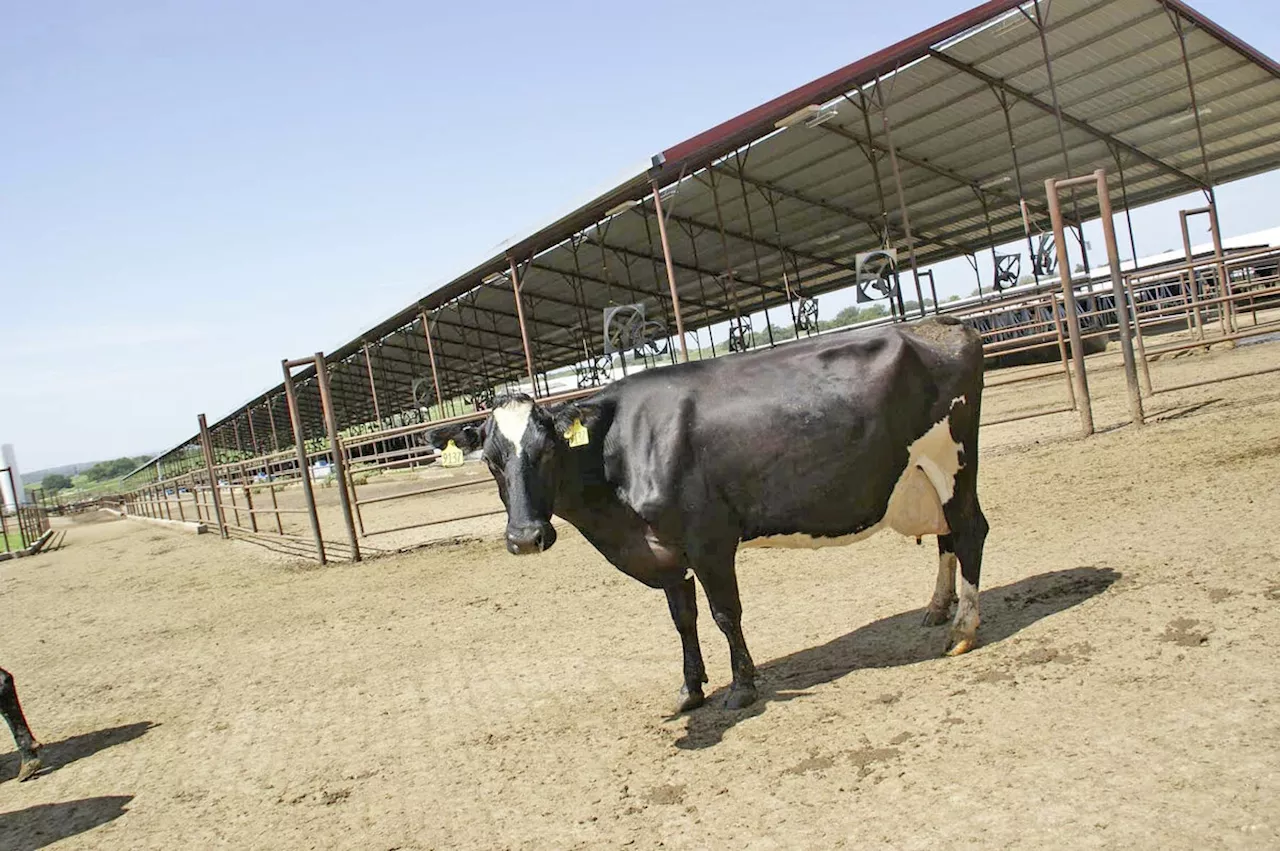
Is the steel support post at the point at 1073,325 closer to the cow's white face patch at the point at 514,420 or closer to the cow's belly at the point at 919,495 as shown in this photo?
the cow's belly at the point at 919,495

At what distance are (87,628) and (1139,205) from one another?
26.1 metres

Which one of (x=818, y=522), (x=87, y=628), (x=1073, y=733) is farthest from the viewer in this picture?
(x=87, y=628)

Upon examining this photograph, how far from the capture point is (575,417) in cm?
457

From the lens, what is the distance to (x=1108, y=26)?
1550 cm

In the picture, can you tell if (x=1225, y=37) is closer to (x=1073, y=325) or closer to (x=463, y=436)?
(x=1073, y=325)

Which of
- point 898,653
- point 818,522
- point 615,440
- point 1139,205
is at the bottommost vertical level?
point 898,653

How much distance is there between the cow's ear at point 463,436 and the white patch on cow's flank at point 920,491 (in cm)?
164

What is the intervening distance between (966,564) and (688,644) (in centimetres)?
140

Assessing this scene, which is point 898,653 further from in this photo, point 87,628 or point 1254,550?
point 87,628

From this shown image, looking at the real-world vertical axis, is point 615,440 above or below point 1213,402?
above

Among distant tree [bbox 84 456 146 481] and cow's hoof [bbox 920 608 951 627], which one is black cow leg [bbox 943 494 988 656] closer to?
cow's hoof [bbox 920 608 951 627]

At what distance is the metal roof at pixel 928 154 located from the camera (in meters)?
15.0

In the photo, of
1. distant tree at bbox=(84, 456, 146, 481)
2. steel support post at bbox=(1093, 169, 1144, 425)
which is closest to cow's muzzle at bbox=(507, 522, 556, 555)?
steel support post at bbox=(1093, 169, 1144, 425)

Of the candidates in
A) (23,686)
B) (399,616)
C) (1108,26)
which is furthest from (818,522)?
(1108,26)
